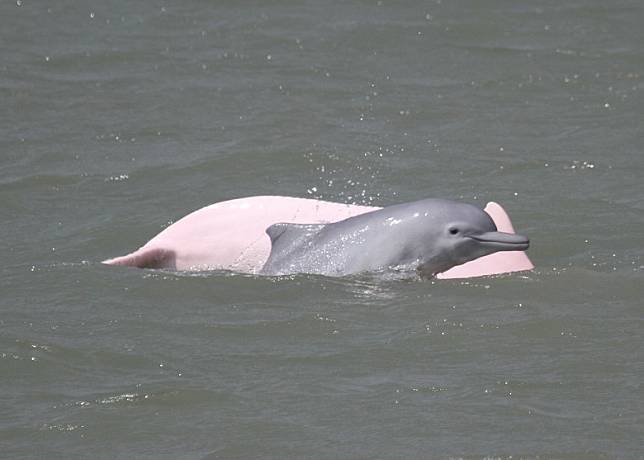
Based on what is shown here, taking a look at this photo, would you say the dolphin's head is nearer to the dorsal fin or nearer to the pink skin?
the pink skin

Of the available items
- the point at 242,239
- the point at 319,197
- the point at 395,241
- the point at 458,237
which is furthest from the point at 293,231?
the point at 319,197

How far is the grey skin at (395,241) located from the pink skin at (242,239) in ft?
0.83

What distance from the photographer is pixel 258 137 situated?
46.5 feet

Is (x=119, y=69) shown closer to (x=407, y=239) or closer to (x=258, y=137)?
(x=258, y=137)

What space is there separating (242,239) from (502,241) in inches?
64.0

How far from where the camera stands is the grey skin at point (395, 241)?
9.27 m

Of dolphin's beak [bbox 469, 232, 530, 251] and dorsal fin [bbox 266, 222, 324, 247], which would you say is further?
dorsal fin [bbox 266, 222, 324, 247]

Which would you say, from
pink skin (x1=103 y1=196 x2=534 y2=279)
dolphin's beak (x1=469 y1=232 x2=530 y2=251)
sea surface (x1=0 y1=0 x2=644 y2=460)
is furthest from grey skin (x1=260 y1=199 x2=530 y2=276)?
pink skin (x1=103 y1=196 x2=534 y2=279)

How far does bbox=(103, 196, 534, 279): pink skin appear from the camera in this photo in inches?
388

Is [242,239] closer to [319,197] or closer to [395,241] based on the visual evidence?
[395,241]

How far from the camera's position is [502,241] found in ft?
30.2

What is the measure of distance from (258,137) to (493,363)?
241 inches

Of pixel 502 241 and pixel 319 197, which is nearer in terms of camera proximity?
pixel 502 241

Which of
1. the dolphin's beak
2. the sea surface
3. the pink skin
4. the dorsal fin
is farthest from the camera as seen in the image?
the pink skin
